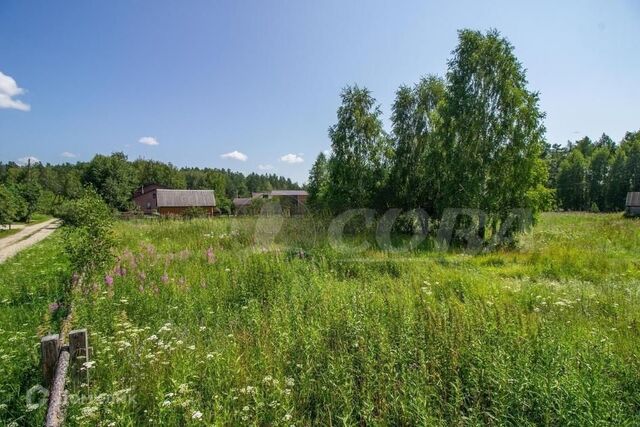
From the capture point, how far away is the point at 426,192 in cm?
1725

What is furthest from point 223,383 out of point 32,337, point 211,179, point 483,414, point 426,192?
point 211,179

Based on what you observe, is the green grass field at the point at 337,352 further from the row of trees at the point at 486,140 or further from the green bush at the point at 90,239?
the row of trees at the point at 486,140

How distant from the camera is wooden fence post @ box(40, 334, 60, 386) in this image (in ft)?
9.79

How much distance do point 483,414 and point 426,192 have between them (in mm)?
15203

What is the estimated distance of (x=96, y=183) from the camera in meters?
53.8

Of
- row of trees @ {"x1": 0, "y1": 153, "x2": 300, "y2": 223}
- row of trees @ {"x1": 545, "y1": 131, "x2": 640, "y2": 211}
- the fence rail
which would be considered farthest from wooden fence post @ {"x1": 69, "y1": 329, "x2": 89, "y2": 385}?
row of trees @ {"x1": 545, "y1": 131, "x2": 640, "y2": 211}

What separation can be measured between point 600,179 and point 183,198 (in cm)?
7314

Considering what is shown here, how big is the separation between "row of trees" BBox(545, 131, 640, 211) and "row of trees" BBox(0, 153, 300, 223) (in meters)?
64.6

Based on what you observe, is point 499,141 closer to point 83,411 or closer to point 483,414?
point 483,414

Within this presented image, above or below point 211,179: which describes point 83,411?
below

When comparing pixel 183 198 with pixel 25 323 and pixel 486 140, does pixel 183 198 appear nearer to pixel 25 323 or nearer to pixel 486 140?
pixel 486 140

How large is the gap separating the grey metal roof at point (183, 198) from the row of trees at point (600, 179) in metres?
59.8

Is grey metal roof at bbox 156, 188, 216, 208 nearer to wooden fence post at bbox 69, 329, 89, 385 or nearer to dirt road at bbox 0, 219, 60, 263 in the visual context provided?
dirt road at bbox 0, 219, 60, 263

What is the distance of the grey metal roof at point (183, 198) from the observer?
56.8m
